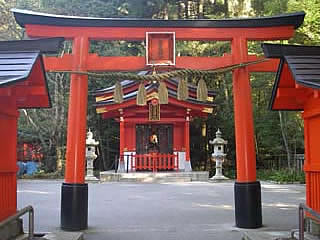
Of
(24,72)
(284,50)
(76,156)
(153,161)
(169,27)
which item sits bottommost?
(153,161)

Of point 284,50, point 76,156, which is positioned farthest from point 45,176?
point 284,50

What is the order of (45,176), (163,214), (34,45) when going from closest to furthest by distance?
(34,45) < (163,214) < (45,176)

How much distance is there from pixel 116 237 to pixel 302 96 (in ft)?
12.8

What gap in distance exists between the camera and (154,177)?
1905 cm

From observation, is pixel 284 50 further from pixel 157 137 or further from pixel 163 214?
pixel 157 137

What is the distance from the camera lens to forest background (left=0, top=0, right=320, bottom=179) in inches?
882

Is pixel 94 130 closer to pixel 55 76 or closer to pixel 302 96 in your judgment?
pixel 55 76

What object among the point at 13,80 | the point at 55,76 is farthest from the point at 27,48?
the point at 55,76

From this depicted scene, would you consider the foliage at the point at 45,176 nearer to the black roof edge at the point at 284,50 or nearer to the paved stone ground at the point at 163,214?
the paved stone ground at the point at 163,214

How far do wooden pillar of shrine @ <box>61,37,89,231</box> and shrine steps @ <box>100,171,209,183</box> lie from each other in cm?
1136

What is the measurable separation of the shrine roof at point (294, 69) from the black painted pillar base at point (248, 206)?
1.56 metres

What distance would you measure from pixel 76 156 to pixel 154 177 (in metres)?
11.6

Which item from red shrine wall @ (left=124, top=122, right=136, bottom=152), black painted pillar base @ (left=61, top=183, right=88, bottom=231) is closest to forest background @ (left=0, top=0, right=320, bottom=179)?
red shrine wall @ (left=124, top=122, right=136, bottom=152)

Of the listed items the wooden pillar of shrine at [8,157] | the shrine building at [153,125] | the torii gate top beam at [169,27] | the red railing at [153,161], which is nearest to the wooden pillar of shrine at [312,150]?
the torii gate top beam at [169,27]
